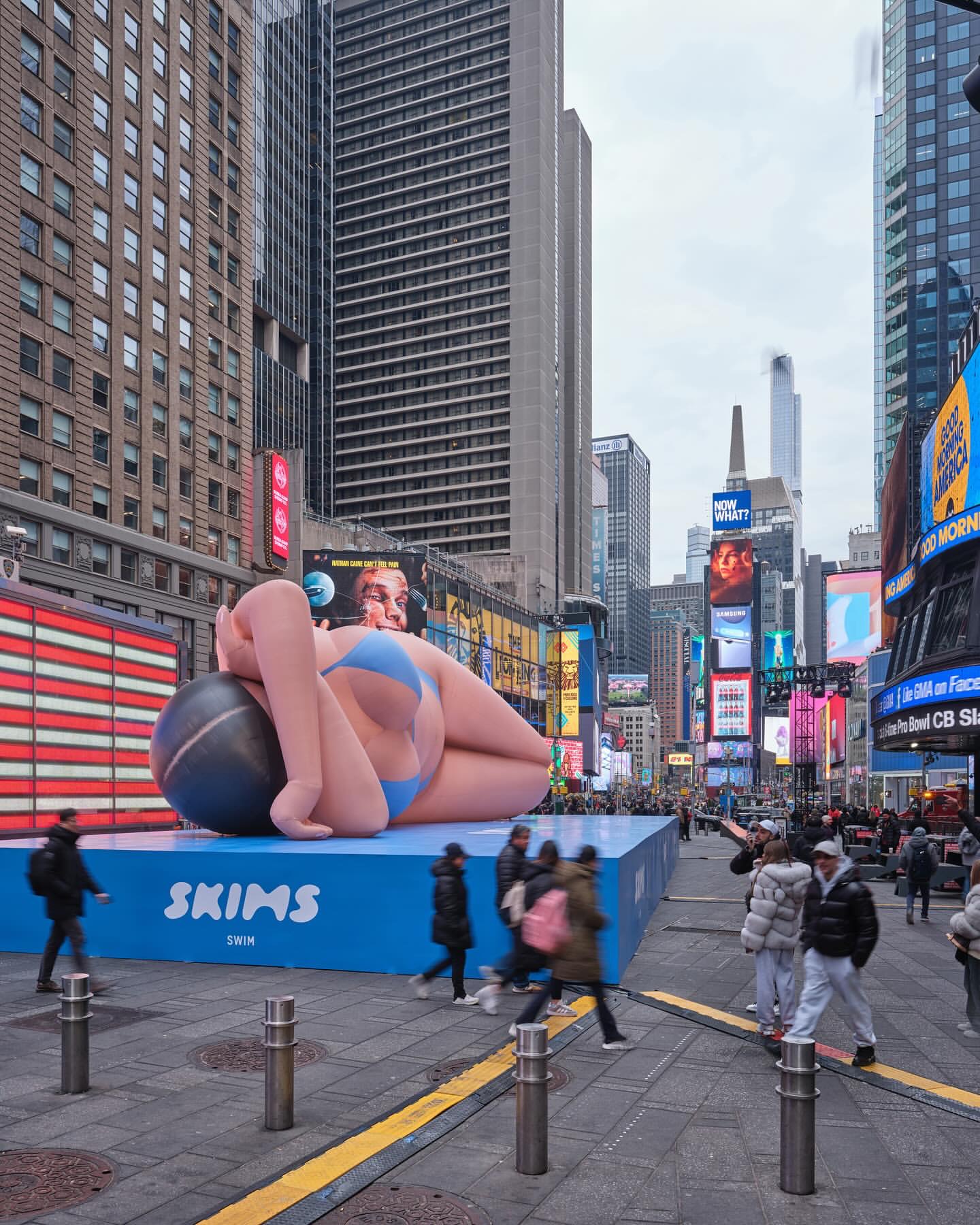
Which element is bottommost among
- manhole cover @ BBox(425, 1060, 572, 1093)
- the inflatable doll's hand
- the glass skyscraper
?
manhole cover @ BBox(425, 1060, 572, 1093)

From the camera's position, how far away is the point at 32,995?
10.1m

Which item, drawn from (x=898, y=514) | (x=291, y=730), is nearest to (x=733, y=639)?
(x=898, y=514)

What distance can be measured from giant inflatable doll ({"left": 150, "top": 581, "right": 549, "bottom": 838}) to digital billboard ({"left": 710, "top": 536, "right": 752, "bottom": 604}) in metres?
85.9

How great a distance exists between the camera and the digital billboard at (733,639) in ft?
318

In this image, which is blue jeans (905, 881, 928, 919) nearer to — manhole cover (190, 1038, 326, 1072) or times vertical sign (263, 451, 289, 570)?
manhole cover (190, 1038, 326, 1072)

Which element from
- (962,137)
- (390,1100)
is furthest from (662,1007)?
(962,137)

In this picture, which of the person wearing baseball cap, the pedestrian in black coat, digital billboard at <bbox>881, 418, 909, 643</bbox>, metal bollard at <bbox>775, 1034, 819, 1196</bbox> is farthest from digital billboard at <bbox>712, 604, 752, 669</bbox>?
metal bollard at <bbox>775, 1034, 819, 1196</bbox>

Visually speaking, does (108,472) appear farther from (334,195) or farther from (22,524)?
(334,195)

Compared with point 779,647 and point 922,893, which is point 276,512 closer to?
point 922,893

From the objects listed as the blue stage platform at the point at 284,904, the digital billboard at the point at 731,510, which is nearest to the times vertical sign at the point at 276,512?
the blue stage platform at the point at 284,904

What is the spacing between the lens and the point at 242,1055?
8.05m

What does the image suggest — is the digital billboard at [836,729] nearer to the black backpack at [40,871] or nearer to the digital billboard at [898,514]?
the digital billboard at [898,514]

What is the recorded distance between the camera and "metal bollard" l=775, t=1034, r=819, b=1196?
5.35 m

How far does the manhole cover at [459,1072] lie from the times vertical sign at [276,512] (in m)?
43.4
